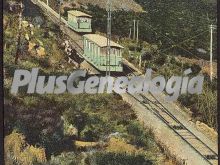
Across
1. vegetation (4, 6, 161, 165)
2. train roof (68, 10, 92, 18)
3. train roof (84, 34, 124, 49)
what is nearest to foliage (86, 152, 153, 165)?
vegetation (4, 6, 161, 165)

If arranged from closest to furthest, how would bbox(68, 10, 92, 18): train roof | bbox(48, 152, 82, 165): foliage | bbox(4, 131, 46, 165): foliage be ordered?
bbox(4, 131, 46, 165): foliage, bbox(48, 152, 82, 165): foliage, bbox(68, 10, 92, 18): train roof

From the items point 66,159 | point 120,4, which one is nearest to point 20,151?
point 66,159

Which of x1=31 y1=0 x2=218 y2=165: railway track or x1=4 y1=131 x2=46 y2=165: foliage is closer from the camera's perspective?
x1=4 y1=131 x2=46 y2=165: foliage

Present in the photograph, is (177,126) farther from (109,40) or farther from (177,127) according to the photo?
(109,40)

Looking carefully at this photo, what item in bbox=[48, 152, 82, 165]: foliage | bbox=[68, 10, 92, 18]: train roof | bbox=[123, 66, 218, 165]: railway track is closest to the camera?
bbox=[48, 152, 82, 165]: foliage

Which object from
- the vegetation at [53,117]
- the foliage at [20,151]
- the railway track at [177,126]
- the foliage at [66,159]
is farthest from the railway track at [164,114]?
the foliage at [20,151]

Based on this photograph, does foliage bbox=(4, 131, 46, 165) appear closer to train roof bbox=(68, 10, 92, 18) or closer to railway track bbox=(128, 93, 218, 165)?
railway track bbox=(128, 93, 218, 165)

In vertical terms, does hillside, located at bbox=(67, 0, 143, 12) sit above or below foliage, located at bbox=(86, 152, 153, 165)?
Result: above

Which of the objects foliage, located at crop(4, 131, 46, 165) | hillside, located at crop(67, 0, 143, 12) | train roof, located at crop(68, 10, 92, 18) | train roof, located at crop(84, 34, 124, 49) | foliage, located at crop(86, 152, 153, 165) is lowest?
foliage, located at crop(86, 152, 153, 165)

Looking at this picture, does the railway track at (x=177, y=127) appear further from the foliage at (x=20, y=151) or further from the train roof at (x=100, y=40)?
the foliage at (x=20, y=151)

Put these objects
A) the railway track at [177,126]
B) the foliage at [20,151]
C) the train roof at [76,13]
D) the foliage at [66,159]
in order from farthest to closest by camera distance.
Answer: the railway track at [177,126] < the train roof at [76,13] < the foliage at [66,159] < the foliage at [20,151]
